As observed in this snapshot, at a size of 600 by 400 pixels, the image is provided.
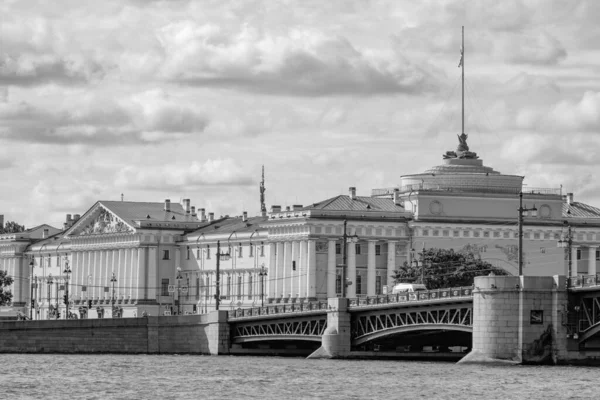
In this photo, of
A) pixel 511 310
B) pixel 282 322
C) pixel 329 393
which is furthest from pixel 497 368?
pixel 282 322

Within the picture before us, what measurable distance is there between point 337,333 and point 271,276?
194 ft

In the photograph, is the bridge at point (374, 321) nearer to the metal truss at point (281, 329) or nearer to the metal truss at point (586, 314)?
the metal truss at point (281, 329)

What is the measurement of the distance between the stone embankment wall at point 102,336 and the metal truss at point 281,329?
A: 17.1 feet

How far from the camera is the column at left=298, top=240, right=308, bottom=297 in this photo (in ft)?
563

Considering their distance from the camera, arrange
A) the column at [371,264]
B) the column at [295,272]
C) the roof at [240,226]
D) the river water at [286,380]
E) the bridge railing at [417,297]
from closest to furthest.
→ the river water at [286,380] < the bridge railing at [417,297] < the column at [371,264] < the column at [295,272] < the roof at [240,226]

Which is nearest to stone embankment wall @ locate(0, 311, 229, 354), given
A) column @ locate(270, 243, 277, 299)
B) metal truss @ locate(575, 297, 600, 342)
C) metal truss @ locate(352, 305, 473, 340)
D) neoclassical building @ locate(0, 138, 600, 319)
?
metal truss @ locate(352, 305, 473, 340)

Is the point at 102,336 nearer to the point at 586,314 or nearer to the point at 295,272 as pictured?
the point at 586,314

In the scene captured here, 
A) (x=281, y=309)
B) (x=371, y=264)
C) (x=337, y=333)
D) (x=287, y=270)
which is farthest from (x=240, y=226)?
(x=337, y=333)

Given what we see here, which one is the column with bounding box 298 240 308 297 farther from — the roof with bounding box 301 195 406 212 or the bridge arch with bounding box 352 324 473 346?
the bridge arch with bounding box 352 324 473 346

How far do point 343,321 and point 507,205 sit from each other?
60.1m

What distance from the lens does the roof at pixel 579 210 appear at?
184m

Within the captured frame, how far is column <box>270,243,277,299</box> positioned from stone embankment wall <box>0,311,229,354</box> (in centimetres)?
4232

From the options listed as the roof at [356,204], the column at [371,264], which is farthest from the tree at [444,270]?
the roof at [356,204]

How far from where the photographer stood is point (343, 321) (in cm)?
11912
